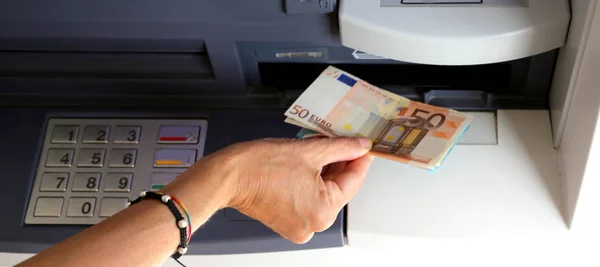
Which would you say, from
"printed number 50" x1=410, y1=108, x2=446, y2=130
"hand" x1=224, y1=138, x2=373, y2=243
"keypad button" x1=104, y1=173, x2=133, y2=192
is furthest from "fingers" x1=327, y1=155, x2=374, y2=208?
"keypad button" x1=104, y1=173, x2=133, y2=192

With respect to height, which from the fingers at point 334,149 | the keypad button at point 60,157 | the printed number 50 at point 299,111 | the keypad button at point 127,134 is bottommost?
the keypad button at point 60,157

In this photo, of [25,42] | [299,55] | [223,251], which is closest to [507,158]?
[299,55]

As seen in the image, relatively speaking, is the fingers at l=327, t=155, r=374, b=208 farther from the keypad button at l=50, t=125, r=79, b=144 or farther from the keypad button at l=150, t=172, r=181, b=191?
the keypad button at l=50, t=125, r=79, b=144

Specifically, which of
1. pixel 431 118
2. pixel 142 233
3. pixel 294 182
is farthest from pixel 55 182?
pixel 431 118

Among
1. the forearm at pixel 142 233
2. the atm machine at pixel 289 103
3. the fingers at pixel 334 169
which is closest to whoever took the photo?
the forearm at pixel 142 233

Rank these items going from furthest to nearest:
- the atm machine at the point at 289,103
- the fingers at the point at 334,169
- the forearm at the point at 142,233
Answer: the fingers at the point at 334,169 < the atm machine at the point at 289,103 < the forearm at the point at 142,233

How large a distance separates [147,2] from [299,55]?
0.80 ft

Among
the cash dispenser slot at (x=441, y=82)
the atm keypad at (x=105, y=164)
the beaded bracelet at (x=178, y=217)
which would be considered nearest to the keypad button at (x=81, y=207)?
the atm keypad at (x=105, y=164)

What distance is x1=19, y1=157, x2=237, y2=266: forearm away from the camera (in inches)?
33.0

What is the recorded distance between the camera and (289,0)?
0.98 meters

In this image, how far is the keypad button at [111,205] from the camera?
109 centimetres

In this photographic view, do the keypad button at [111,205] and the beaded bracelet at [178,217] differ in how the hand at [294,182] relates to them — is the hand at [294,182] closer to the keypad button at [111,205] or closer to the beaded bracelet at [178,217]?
the beaded bracelet at [178,217]

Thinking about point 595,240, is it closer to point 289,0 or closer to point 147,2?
point 289,0

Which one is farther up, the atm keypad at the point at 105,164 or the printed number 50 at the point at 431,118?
the printed number 50 at the point at 431,118
